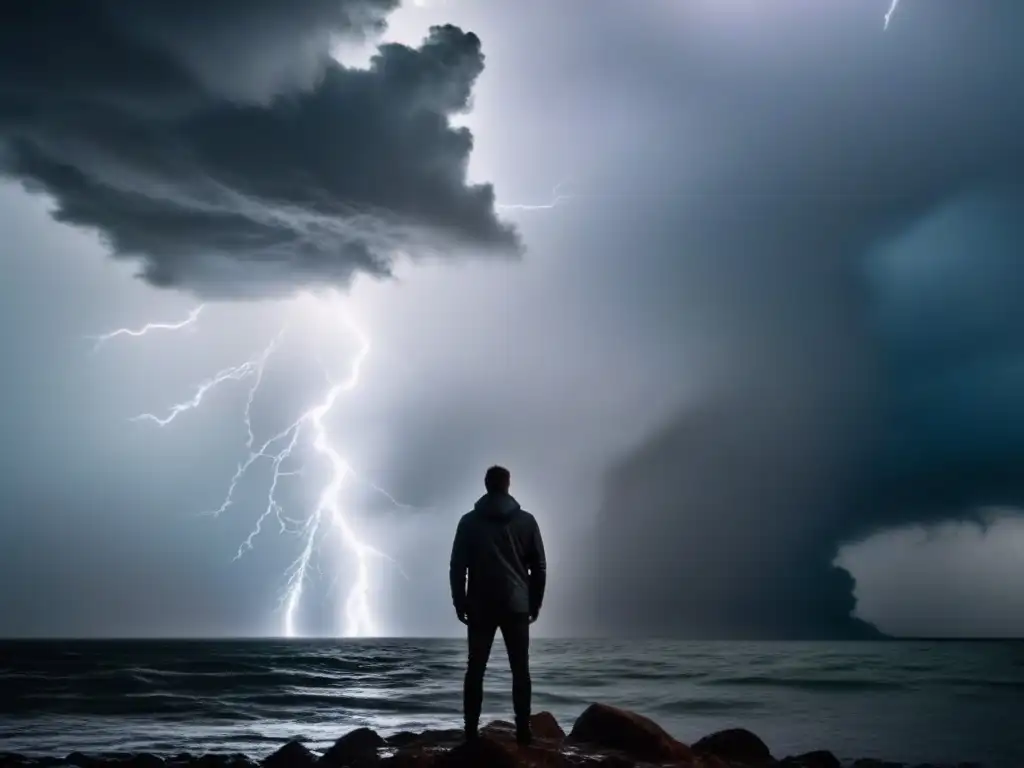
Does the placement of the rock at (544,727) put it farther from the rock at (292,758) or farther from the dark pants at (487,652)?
the rock at (292,758)

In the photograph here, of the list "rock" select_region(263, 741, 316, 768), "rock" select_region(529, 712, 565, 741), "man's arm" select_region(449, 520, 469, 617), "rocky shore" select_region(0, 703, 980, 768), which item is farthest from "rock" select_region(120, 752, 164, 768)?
"man's arm" select_region(449, 520, 469, 617)

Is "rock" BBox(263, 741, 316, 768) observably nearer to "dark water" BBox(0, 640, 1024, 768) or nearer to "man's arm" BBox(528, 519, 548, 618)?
"dark water" BBox(0, 640, 1024, 768)

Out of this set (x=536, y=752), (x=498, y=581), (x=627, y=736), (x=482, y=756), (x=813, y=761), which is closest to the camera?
(x=482, y=756)

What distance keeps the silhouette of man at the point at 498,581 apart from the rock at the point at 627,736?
1337 millimetres

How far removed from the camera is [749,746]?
7.68 meters

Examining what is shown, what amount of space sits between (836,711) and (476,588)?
12.5 meters

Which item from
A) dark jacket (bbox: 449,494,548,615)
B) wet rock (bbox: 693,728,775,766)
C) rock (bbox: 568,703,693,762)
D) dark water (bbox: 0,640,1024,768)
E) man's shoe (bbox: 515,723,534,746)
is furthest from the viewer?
dark water (bbox: 0,640,1024,768)

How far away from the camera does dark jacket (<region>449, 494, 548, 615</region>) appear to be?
5754 mm

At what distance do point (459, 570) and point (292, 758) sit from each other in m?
3.02

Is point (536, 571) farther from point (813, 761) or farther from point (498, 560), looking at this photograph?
point (813, 761)

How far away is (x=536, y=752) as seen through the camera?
19.2 feet

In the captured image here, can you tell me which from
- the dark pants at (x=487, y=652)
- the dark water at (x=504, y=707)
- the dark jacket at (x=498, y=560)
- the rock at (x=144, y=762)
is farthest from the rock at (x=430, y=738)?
the dark water at (x=504, y=707)

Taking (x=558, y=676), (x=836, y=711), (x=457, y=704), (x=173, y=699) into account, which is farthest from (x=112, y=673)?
(x=836, y=711)

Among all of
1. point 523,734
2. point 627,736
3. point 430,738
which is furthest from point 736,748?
point 430,738
